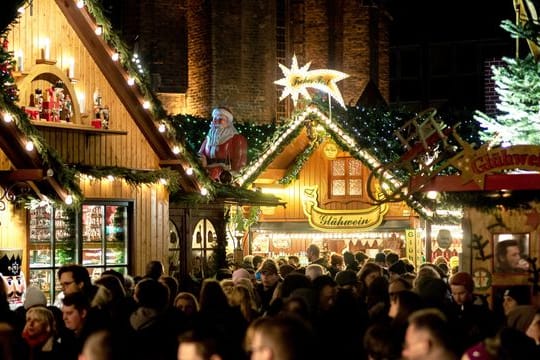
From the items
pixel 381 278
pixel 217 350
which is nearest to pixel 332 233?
pixel 381 278

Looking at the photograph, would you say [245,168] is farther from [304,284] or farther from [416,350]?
[416,350]

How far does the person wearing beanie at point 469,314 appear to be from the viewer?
10425 millimetres

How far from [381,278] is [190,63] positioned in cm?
2672

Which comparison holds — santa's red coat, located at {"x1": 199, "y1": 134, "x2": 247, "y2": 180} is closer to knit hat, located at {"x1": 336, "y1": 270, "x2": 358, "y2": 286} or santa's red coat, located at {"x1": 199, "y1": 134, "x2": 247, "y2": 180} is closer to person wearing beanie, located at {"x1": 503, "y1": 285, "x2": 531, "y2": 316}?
knit hat, located at {"x1": 336, "y1": 270, "x2": 358, "y2": 286}

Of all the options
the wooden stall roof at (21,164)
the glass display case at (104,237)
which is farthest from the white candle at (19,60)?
the glass display case at (104,237)

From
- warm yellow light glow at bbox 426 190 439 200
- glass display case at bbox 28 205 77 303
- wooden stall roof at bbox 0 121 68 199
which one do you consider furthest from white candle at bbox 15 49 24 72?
warm yellow light glow at bbox 426 190 439 200

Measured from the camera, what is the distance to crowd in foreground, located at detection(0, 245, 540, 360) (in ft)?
23.6

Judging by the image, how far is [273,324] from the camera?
22.7 ft

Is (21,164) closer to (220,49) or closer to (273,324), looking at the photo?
(273,324)

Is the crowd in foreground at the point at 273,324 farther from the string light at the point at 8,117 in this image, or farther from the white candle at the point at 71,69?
the white candle at the point at 71,69

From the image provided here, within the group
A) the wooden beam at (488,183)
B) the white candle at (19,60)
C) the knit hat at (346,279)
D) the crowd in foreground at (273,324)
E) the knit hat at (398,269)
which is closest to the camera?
the crowd in foreground at (273,324)

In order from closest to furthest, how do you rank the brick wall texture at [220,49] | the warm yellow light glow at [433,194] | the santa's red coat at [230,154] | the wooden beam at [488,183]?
1. the wooden beam at [488,183]
2. the warm yellow light glow at [433,194]
3. the santa's red coat at [230,154]
4. the brick wall texture at [220,49]

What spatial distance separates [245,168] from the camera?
2656cm

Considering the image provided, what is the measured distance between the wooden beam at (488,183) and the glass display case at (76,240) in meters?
5.36
